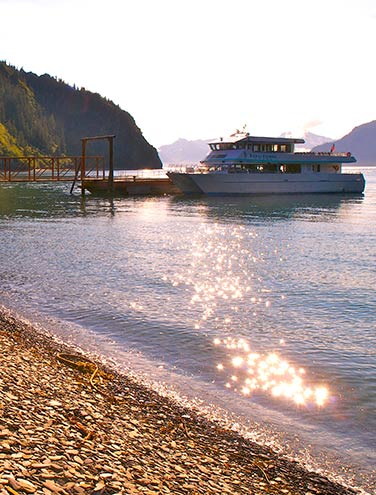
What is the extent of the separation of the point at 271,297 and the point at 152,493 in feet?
44.3

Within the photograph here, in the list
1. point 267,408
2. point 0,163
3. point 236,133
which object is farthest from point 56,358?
point 0,163

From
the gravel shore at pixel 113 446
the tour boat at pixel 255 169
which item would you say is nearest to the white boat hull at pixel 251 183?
the tour boat at pixel 255 169

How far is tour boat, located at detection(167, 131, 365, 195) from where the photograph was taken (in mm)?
72938

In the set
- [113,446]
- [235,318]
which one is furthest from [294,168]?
[113,446]

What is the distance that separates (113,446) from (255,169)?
232 ft

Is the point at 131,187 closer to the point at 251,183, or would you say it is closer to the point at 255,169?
the point at 251,183

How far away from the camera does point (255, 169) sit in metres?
75.2

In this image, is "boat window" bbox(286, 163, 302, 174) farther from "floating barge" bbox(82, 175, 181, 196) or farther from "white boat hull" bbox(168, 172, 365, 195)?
"floating barge" bbox(82, 175, 181, 196)

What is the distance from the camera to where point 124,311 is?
16219 mm

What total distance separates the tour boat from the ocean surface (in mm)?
36270

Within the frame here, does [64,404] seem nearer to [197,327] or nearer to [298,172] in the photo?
[197,327]

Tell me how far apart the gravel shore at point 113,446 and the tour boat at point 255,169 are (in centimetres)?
6417

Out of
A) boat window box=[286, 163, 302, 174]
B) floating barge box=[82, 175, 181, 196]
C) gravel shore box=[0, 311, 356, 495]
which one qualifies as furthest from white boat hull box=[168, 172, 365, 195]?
gravel shore box=[0, 311, 356, 495]

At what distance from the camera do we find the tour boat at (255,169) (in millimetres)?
72938
